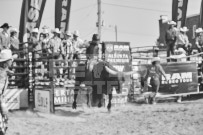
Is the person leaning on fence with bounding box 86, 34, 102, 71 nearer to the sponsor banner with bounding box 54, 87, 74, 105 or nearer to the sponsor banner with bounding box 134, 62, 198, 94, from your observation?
the sponsor banner with bounding box 54, 87, 74, 105

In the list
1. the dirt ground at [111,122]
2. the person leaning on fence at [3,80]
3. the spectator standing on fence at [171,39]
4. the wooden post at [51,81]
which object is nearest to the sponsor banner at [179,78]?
the spectator standing on fence at [171,39]

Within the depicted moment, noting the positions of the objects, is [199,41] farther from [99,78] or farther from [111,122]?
[111,122]

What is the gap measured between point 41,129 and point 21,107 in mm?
3318

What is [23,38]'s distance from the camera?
13.2 m

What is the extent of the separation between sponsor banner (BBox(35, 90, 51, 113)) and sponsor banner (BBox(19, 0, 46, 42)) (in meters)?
3.00

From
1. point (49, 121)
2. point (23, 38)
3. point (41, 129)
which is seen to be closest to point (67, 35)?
point (23, 38)

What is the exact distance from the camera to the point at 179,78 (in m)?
13.5

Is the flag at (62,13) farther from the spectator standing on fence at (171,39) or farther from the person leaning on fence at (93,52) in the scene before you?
the person leaning on fence at (93,52)

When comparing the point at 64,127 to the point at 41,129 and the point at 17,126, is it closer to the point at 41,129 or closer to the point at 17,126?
the point at 41,129

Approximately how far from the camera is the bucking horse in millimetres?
10891

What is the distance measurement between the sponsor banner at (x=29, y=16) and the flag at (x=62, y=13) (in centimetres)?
146

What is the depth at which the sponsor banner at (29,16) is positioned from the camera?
531 inches

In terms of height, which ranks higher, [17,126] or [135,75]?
[135,75]

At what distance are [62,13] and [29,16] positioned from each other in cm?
210
